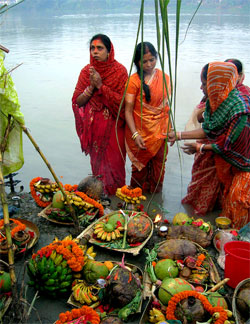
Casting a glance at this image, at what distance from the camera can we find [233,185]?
3586mm

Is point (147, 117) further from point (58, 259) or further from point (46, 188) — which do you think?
point (58, 259)

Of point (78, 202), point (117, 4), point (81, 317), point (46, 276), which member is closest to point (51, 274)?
point (46, 276)

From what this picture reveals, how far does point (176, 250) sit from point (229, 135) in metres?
1.38

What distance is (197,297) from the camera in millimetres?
2076

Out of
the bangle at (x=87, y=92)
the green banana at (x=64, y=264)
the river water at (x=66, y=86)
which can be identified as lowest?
the river water at (x=66, y=86)

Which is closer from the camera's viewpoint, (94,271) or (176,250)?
(94,271)

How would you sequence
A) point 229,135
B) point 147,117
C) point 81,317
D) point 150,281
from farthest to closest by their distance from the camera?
point 147,117 → point 229,135 → point 150,281 → point 81,317

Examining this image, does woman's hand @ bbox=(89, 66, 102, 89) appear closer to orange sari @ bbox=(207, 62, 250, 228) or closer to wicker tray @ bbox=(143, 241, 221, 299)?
orange sari @ bbox=(207, 62, 250, 228)

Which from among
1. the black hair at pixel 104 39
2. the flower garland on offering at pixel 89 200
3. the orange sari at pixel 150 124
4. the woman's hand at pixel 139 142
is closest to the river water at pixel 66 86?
the orange sari at pixel 150 124

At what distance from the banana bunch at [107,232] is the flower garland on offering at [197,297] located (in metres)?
0.95

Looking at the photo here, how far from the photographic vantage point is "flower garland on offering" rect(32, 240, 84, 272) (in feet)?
7.86

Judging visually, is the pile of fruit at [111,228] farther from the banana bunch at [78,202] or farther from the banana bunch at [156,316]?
the banana bunch at [156,316]

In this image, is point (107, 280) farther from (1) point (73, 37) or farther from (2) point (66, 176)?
(1) point (73, 37)

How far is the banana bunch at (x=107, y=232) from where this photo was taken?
2895mm
